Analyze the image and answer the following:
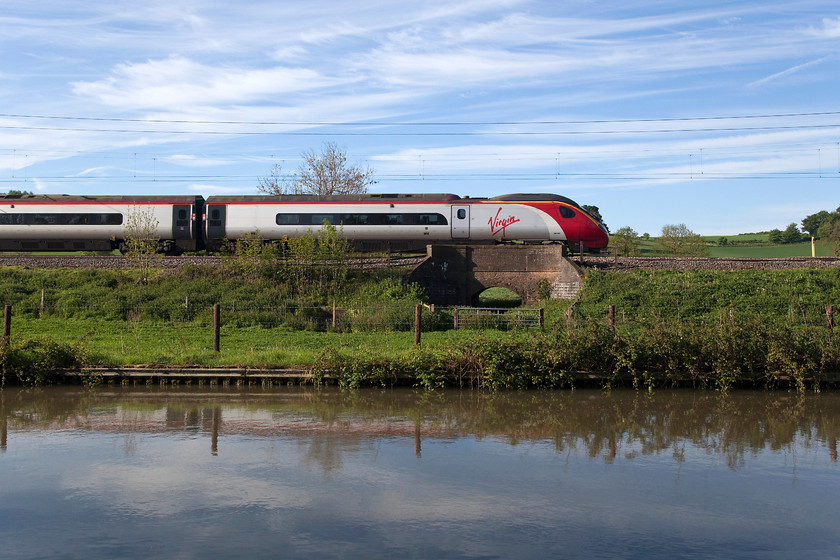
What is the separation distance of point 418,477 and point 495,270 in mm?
24091

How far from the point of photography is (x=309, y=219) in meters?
34.6

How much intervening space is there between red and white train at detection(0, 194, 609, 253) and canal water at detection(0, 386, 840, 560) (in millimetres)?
19789

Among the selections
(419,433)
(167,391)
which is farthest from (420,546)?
(167,391)

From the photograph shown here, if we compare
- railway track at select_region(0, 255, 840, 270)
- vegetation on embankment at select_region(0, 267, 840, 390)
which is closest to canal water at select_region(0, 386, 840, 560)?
vegetation on embankment at select_region(0, 267, 840, 390)

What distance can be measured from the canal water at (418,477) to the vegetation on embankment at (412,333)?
1.20 m

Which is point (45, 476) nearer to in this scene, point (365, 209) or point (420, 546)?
point (420, 546)

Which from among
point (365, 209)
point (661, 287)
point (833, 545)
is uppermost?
point (365, 209)

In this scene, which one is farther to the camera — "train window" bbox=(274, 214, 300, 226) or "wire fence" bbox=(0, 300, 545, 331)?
"train window" bbox=(274, 214, 300, 226)

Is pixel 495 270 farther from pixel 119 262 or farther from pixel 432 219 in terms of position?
pixel 119 262

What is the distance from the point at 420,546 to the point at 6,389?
1210 cm

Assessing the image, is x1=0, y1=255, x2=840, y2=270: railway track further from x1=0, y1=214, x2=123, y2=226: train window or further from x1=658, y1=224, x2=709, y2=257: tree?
x1=658, y1=224, x2=709, y2=257: tree

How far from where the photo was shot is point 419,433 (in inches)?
477

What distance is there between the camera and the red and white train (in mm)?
34250

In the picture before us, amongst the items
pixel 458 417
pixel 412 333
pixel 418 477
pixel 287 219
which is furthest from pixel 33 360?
pixel 287 219
